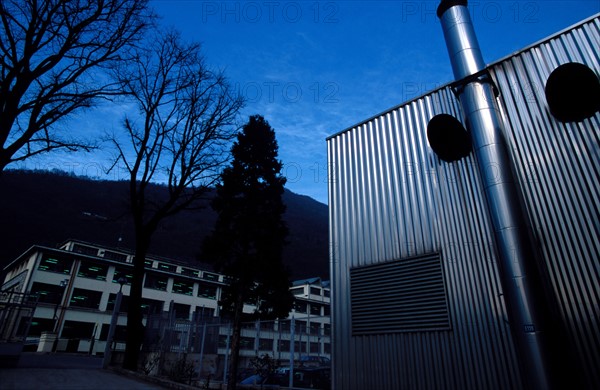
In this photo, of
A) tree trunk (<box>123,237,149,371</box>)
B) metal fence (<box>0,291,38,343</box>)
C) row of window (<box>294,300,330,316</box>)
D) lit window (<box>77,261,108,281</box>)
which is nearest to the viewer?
metal fence (<box>0,291,38,343</box>)

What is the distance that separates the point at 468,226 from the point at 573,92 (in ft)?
10.5

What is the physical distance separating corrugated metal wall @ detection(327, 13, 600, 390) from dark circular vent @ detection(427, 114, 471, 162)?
0.23 meters

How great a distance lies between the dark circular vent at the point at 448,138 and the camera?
7.46 meters

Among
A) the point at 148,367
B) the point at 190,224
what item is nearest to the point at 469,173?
the point at 148,367

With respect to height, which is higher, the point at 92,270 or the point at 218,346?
the point at 92,270

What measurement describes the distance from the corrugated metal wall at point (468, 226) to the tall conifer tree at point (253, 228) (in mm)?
14718

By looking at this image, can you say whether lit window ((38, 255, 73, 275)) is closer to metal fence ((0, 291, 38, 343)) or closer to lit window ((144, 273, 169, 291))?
lit window ((144, 273, 169, 291))

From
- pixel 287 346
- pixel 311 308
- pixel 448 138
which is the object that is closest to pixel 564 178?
pixel 448 138

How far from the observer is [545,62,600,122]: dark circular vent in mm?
6148

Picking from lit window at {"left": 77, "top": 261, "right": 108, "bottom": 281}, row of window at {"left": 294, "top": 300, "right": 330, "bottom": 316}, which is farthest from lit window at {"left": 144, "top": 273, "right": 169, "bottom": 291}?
row of window at {"left": 294, "top": 300, "right": 330, "bottom": 316}

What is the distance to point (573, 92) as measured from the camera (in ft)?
20.8

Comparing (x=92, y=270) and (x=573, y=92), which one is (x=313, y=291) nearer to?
(x=92, y=270)

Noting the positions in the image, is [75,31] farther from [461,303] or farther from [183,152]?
[461,303]

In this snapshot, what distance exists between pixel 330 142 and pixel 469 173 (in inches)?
176
